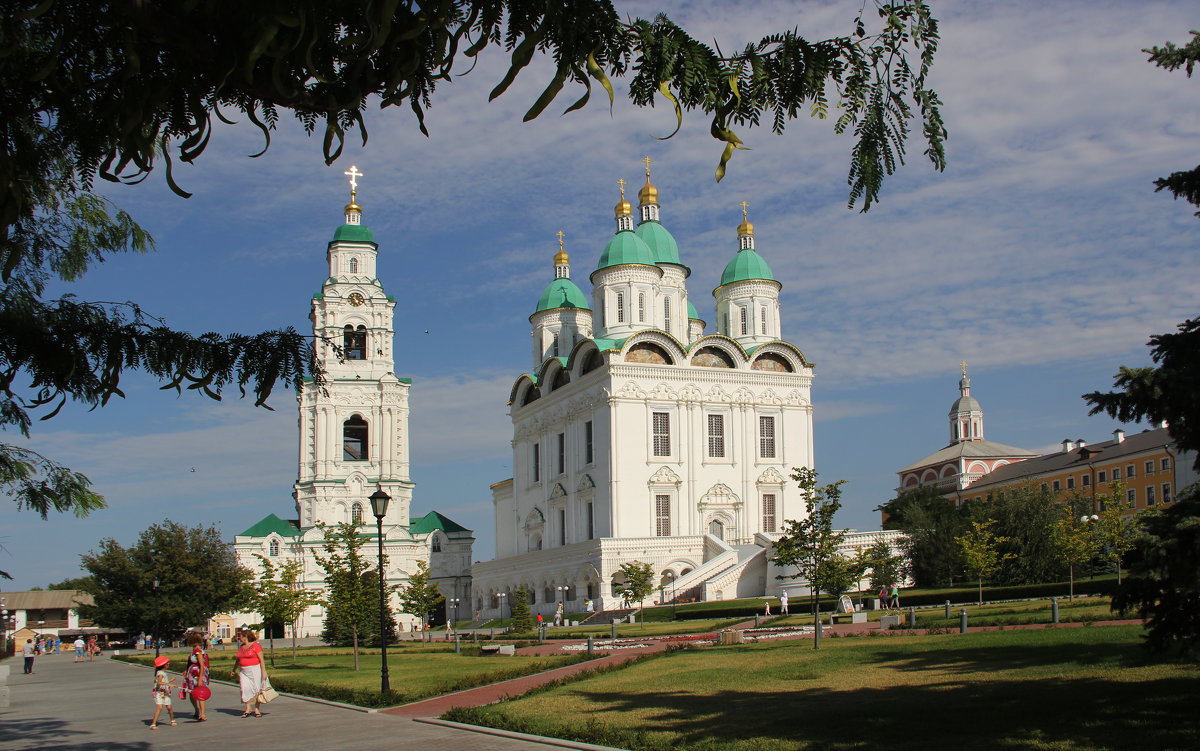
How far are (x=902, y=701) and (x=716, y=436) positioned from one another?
43602 mm

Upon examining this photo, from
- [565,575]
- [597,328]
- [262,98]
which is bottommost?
[565,575]

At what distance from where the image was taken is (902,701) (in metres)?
12.4

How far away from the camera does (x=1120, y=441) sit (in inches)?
3039

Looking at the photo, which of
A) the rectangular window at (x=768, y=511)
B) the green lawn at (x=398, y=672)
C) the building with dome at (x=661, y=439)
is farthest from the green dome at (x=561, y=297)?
the green lawn at (x=398, y=672)

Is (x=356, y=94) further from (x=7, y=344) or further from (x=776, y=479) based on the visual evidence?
(x=776, y=479)

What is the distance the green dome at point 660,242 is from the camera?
60844 mm

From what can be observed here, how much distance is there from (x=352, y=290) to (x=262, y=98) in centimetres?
6098

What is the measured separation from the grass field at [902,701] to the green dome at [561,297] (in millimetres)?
48240

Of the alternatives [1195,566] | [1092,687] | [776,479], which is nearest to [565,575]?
[776,479]

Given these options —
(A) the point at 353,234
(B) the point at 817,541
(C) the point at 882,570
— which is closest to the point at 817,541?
(B) the point at 817,541

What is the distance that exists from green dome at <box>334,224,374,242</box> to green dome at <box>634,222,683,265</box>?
16769 millimetres

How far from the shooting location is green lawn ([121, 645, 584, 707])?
1842 cm

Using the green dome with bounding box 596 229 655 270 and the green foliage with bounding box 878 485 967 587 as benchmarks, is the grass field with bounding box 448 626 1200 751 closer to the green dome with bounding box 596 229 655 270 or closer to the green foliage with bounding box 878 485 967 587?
the green foliage with bounding box 878 485 967 587

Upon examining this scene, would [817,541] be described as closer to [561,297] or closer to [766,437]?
[766,437]
